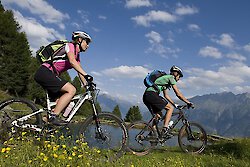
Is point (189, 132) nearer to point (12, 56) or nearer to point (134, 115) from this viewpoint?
point (12, 56)

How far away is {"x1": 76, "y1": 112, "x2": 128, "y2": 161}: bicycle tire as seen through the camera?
6.78 metres

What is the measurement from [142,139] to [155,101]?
54.1 inches

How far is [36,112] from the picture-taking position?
258 inches

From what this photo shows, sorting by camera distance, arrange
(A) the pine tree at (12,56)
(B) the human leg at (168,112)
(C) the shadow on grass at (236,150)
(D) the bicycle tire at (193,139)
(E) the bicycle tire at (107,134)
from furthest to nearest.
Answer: (A) the pine tree at (12,56), (D) the bicycle tire at (193,139), (C) the shadow on grass at (236,150), (B) the human leg at (168,112), (E) the bicycle tire at (107,134)

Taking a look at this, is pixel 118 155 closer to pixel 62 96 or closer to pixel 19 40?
pixel 62 96

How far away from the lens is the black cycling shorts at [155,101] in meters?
9.41

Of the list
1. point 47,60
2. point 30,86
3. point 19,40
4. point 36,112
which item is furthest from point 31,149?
point 30,86

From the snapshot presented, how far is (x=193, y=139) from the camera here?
10.6 metres

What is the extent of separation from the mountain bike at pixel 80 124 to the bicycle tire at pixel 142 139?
1.93 m

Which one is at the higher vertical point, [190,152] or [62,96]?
[62,96]

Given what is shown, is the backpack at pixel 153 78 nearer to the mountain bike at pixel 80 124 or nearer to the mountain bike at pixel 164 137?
Result: the mountain bike at pixel 164 137

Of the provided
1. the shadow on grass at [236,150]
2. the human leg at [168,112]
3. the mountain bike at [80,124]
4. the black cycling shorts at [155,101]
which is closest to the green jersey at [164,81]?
the black cycling shorts at [155,101]

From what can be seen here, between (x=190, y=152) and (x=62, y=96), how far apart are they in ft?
19.3

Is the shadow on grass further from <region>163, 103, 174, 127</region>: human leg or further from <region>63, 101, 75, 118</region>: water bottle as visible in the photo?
<region>63, 101, 75, 118</region>: water bottle
